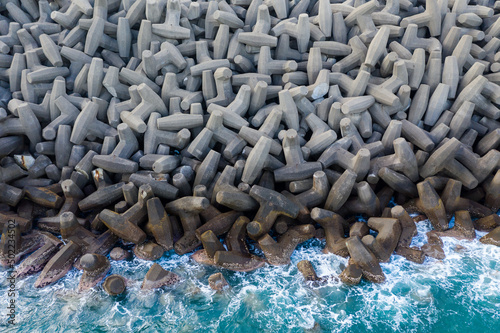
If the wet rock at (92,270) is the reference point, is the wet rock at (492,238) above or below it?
above

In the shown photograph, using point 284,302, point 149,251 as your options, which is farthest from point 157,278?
point 284,302

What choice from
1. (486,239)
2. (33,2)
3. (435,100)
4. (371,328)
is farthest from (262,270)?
(33,2)

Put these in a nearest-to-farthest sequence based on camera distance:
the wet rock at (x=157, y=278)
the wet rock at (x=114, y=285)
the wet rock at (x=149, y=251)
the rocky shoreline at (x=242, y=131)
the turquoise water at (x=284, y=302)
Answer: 1. the turquoise water at (x=284, y=302)
2. the wet rock at (x=114, y=285)
3. the wet rock at (x=157, y=278)
4. the wet rock at (x=149, y=251)
5. the rocky shoreline at (x=242, y=131)

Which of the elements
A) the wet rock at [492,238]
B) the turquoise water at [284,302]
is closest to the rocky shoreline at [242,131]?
the wet rock at [492,238]

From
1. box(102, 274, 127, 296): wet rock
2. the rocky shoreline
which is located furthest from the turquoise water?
the rocky shoreline

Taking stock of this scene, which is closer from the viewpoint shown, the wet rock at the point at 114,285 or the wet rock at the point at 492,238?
the wet rock at the point at 114,285

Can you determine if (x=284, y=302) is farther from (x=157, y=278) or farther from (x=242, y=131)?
(x=242, y=131)

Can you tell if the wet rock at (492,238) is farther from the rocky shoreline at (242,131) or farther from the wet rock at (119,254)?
the wet rock at (119,254)

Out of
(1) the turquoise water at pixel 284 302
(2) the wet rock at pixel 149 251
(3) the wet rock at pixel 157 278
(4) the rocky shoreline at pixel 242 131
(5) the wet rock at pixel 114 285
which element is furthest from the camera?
(4) the rocky shoreline at pixel 242 131

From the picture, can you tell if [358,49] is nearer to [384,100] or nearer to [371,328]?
[384,100]
